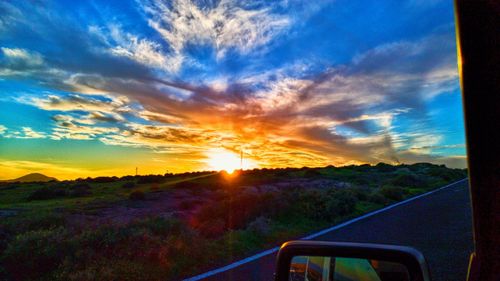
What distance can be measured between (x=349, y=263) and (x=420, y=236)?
10011 millimetres

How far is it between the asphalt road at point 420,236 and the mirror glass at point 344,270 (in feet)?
14.1

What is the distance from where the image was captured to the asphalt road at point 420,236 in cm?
728

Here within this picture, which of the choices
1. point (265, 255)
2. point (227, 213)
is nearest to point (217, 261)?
point (265, 255)

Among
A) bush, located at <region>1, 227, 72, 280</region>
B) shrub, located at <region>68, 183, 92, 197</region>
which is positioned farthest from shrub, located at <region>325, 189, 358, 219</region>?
shrub, located at <region>68, 183, 92, 197</region>

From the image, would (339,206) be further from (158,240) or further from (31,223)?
(31,223)

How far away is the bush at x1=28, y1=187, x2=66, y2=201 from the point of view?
36.8 metres

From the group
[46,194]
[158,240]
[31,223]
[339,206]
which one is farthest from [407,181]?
[46,194]

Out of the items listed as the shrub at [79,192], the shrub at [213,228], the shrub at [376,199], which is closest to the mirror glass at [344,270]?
the shrub at [213,228]

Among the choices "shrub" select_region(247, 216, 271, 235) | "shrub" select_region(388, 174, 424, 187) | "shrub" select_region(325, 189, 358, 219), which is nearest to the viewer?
"shrub" select_region(247, 216, 271, 235)

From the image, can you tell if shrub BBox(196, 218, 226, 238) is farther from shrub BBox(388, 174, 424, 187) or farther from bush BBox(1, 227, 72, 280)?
shrub BBox(388, 174, 424, 187)

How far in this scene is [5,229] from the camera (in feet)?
39.2

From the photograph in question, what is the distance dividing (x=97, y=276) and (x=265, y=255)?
11.4 feet

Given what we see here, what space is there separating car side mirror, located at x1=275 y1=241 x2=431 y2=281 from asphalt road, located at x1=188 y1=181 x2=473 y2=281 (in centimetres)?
443

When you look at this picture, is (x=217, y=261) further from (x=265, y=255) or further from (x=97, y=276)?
(x=97, y=276)
